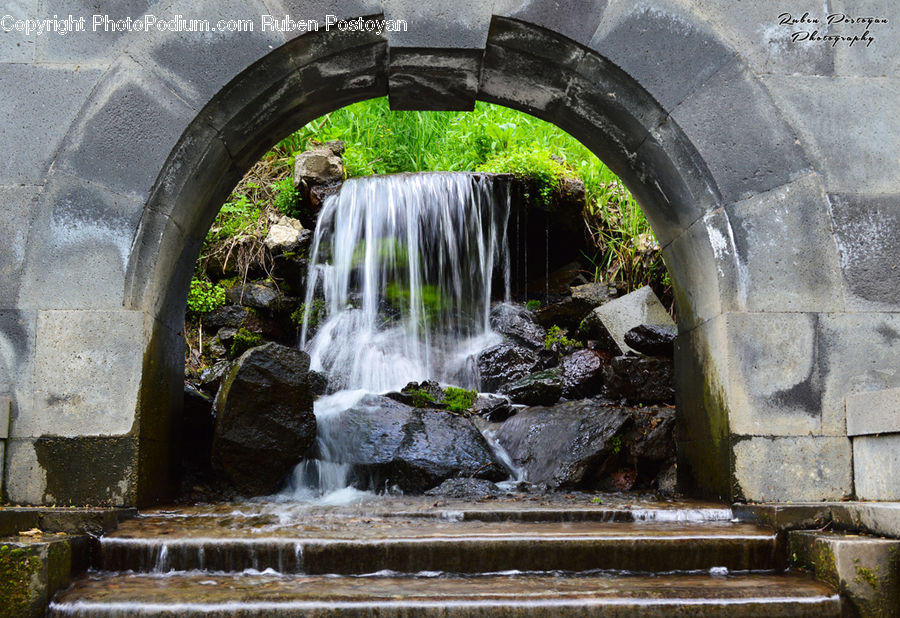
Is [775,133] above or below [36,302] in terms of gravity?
above

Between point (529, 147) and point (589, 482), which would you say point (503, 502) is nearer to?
point (589, 482)

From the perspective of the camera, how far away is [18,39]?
421 cm

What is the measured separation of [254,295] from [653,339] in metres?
4.84

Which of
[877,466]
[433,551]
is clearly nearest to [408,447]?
[433,551]

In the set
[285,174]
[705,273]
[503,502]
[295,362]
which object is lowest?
[503,502]

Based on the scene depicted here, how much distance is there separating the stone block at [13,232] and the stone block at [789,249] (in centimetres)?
377

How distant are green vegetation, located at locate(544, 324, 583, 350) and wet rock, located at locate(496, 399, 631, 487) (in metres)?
1.72

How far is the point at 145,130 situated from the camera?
4137 mm

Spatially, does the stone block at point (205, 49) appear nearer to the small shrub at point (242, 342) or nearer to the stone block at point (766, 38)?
the stone block at point (766, 38)

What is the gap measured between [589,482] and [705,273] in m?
2.14

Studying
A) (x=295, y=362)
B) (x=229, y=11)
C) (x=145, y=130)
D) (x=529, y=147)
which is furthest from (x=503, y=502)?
(x=529, y=147)

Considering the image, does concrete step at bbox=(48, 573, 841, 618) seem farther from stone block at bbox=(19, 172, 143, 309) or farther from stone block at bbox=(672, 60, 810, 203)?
stone block at bbox=(672, 60, 810, 203)

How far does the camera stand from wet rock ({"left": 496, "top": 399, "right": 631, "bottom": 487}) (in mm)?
5824

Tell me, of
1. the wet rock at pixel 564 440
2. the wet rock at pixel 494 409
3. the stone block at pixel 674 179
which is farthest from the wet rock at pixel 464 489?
the stone block at pixel 674 179
